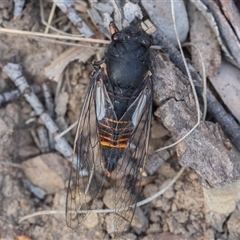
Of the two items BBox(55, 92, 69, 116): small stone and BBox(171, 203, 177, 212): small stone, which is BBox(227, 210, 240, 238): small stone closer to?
BBox(171, 203, 177, 212): small stone

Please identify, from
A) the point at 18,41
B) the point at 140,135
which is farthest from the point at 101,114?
the point at 18,41

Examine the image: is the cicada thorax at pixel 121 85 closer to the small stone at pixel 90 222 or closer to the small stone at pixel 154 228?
the small stone at pixel 90 222

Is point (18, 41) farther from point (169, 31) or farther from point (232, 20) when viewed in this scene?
point (232, 20)

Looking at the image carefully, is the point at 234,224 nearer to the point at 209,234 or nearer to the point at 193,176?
the point at 209,234

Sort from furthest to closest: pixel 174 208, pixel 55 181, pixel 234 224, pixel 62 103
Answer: pixel 62 103
pixel 55 181
pixel 174 208
pixel 234 224

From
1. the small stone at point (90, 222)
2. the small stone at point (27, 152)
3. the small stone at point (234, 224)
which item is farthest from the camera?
the small stone at point (27, 152)

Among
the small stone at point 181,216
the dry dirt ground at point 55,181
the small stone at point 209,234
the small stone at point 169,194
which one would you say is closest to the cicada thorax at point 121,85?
the dry dirt ground at point 55,181

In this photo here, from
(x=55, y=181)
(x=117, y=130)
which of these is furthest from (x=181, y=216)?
(x=55, y=181)

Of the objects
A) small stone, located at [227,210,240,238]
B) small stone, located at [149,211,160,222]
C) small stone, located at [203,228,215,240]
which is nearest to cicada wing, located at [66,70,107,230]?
small stone, located at [149,211,160,222]
